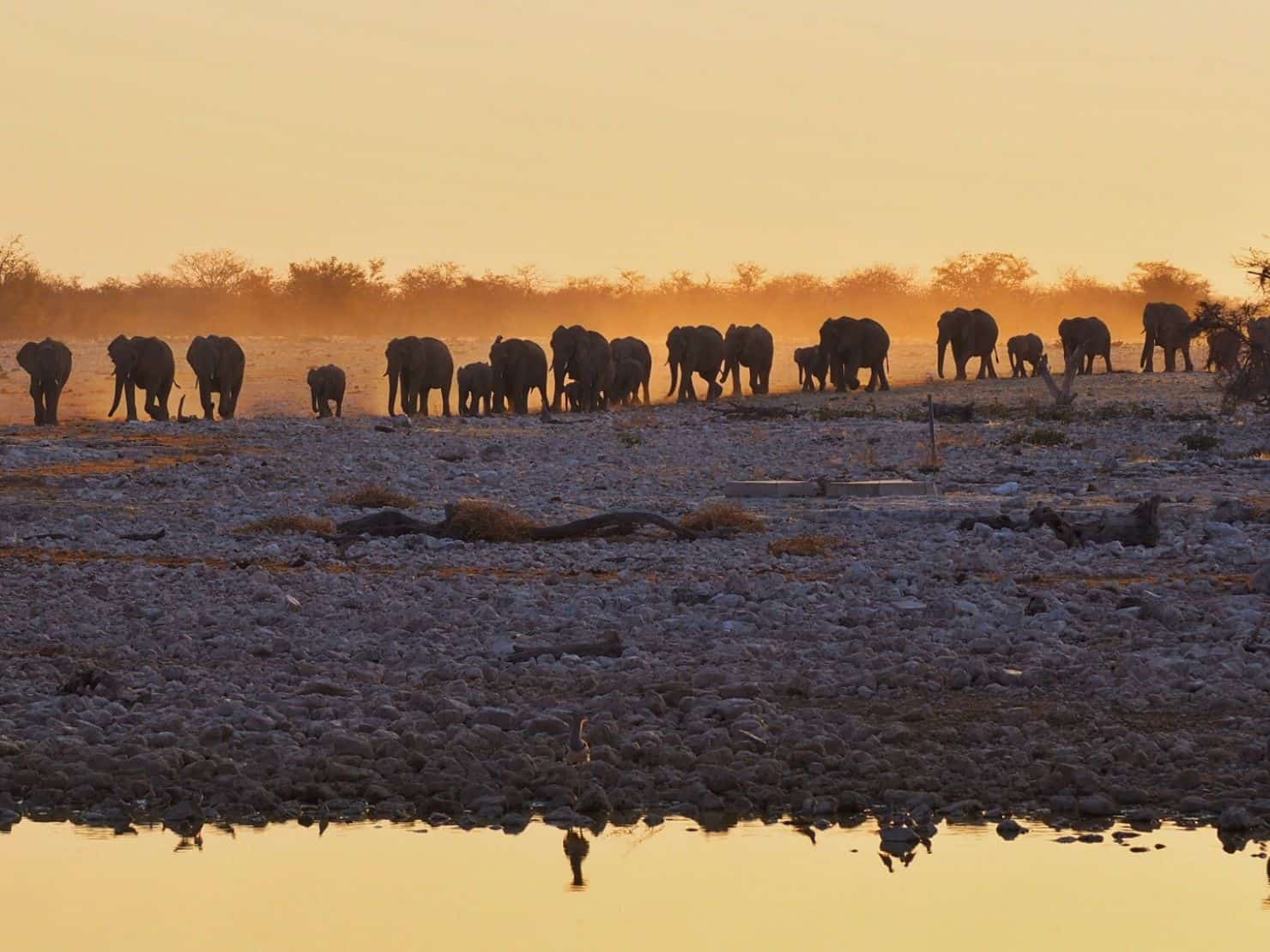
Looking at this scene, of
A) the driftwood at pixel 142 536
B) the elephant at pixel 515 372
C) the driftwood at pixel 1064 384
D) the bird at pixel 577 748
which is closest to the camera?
the bird at pixel 577 748

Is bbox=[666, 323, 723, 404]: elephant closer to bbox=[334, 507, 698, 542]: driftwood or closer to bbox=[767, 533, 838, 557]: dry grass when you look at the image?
bbox=[334, 507, 698, 542]: driftwood

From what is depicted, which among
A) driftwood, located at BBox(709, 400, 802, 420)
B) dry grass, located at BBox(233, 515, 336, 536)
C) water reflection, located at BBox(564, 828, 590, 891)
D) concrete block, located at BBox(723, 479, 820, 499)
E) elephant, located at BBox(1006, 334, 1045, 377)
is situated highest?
elephant, located at BBox(1006, 334, 1045, 377)

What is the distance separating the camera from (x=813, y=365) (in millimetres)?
53812

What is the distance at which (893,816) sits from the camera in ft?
29.4

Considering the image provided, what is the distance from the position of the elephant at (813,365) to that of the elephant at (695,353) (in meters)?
2.13

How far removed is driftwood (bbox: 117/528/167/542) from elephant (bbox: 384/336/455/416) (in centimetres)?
2709

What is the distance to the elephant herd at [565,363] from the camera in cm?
4241

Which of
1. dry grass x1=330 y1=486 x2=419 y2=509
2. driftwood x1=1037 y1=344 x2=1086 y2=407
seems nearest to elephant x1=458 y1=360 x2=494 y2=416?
driftwood x1=1037 y1=344 x2=1086 y2=407

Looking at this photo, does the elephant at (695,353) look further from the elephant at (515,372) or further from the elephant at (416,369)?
the elephant at (416,369)

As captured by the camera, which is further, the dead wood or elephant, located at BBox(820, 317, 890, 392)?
elephant, located at BBox(820, 317, 890, 392)

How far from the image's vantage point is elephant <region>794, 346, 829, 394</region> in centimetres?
5131

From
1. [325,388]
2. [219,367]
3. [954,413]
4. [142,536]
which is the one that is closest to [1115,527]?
[142,536]

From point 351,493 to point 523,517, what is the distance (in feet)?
11.9

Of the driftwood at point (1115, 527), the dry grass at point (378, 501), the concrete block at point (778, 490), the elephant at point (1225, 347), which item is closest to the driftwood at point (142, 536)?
the dry grass at point (378, 501)
